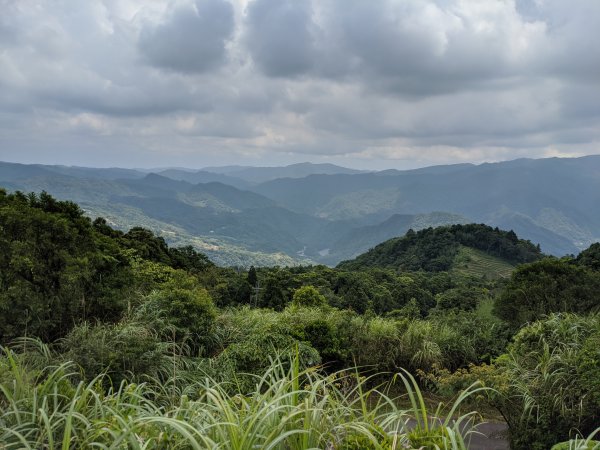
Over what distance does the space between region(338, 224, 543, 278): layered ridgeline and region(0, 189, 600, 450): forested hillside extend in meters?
68.6

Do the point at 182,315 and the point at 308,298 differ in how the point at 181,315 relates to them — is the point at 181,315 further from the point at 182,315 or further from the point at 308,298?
the point at 308,298

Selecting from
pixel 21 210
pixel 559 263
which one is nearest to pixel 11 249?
pixel 21 210

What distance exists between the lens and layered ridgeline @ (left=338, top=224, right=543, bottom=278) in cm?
7681

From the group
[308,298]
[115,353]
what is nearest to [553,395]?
[115,353]

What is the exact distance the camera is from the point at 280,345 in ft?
21.0

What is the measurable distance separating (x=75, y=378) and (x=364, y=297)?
105 ft

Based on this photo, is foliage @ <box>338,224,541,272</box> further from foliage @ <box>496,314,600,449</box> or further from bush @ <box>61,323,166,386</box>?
bush @ <box>61,323,166,386</box>

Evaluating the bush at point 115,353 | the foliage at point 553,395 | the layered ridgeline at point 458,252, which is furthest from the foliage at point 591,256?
the bush at point 115,353

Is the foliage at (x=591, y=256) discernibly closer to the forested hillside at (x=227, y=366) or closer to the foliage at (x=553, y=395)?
the forested hillside at (x=227, y=366)

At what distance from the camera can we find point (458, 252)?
8219 centimetres

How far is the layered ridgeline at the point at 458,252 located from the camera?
252 feet

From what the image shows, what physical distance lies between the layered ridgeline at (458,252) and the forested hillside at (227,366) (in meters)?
68.6

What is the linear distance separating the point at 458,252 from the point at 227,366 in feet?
271

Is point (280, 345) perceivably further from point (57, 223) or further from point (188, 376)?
point (57, 223)
